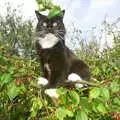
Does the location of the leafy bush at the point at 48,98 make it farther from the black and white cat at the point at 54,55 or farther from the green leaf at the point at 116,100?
the black and white cat at the point at 54,55

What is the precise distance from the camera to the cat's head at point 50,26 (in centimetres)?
388

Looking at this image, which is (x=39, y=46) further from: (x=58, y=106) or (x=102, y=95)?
(x=102, y=95)

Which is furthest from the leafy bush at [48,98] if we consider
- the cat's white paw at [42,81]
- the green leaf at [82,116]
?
the cat's white paw at [42,81]

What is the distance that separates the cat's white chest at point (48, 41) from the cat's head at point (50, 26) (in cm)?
3

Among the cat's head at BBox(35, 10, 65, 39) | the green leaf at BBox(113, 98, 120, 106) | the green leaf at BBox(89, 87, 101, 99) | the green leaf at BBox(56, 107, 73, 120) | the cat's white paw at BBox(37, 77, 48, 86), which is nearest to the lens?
the green leaf at BBox(89, 87, 101, 99)

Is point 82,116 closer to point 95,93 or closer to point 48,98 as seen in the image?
point 95,93

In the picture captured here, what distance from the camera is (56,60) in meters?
4.04

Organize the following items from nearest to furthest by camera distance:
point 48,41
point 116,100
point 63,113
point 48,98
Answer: point 63,113, point 116,100, point 48,98, point 48,41

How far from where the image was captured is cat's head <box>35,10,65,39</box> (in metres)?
3.88

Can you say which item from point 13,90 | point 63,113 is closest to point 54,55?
point 13,90

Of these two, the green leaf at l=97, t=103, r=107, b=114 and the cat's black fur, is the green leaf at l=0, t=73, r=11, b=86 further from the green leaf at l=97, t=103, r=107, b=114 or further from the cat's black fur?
the cat's black fur

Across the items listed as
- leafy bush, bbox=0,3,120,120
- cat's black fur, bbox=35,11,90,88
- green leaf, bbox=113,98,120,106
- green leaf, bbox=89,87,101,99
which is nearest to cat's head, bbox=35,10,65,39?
cat's black fur, bbox=35,11,90,88

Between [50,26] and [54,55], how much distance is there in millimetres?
298

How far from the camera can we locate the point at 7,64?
327 centimetres
